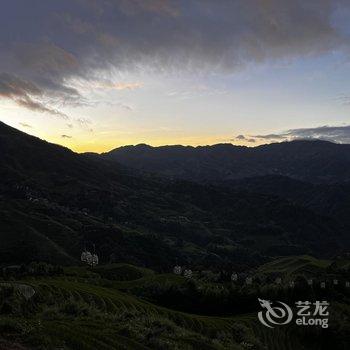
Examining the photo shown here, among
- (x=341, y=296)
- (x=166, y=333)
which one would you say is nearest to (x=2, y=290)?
(x=166, y=333)

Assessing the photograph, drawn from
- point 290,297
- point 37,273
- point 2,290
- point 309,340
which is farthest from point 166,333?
point 37,273

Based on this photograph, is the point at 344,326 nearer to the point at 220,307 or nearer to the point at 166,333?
the point at 220,307

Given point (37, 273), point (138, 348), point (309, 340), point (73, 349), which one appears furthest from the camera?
point (37, 273)

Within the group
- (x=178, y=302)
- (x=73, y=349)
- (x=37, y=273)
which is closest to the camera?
(x=73, y=349)

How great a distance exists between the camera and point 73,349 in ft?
85.2

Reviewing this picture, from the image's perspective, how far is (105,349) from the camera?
89.2 ft

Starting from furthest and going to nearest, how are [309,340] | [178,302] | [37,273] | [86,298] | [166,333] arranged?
[37,273], [178,302], [309,340], [86,298], [166,333]

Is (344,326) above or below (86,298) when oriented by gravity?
below

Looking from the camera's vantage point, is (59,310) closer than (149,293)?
Yes

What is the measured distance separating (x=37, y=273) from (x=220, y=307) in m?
52.9

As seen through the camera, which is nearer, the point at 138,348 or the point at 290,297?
the point at 138,348

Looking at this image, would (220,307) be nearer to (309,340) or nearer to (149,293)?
(149,293)

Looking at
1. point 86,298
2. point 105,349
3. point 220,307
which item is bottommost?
point 220,307

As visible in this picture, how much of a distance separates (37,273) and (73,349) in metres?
105
